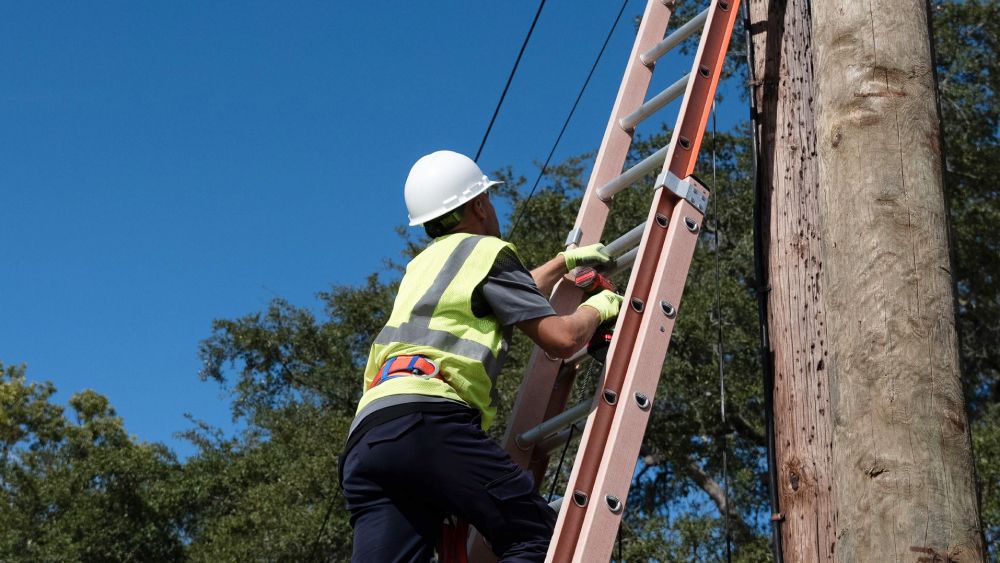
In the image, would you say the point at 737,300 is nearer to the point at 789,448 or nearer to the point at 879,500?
the point at 789,448

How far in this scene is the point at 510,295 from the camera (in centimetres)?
313

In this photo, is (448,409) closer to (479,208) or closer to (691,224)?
(479,208)

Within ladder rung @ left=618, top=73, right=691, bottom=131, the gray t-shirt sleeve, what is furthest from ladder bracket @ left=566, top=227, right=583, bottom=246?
the gray t-shirt sleeve

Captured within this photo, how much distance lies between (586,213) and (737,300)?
29.1 ft

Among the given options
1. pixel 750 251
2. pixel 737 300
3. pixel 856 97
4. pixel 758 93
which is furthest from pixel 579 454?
pixel 750 251

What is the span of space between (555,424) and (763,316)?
727 mm

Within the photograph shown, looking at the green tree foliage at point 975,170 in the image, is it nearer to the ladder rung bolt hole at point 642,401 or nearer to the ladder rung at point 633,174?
the ladder rung at point 633,174

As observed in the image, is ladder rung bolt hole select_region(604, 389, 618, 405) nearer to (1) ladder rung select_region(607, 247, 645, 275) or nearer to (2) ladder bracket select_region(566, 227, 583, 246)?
(1) ladder rung select_region(607, 247, 645, 275)

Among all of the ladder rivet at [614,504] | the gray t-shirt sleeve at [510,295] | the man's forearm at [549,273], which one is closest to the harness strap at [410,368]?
the gray t-shirt sleeve at [510,295]

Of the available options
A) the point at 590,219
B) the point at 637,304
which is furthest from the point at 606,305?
the point at 590,219

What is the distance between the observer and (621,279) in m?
12.4

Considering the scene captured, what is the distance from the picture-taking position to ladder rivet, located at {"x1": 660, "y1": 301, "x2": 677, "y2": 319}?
329 centimetres

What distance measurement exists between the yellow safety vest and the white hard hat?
27cm

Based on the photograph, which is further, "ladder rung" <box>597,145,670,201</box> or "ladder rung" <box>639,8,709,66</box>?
"ladder rung" <box>639,8,709,66</box>
